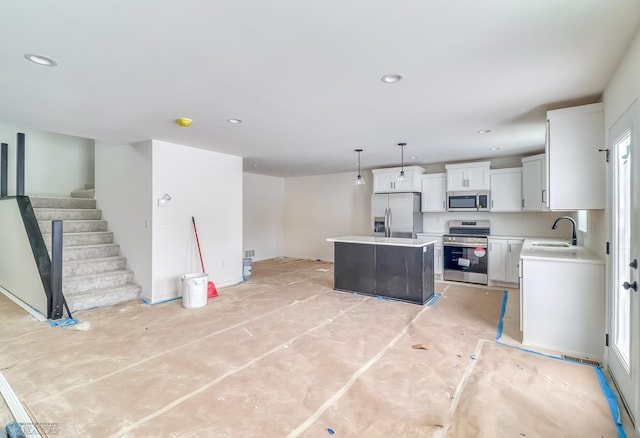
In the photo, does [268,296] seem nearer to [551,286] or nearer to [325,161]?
[325,161]

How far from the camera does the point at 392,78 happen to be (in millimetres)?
2531

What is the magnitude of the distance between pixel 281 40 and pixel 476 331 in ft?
11.4

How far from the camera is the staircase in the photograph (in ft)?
14.6

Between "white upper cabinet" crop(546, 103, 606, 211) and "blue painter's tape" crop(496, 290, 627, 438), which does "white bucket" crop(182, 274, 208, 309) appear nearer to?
"blue painter's tape" crop(496, 290, 627, 438)

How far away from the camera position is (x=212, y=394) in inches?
90.3

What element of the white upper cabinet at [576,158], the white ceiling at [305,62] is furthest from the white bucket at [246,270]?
the white upper cabinet at [576,158]

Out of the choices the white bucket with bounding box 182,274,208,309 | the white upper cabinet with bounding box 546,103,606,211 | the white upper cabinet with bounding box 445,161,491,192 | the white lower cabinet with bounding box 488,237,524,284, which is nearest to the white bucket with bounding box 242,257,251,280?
the white bucket with bounding box 182,274,208,309

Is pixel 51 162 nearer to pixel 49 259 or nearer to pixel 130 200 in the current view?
pixel 130 200

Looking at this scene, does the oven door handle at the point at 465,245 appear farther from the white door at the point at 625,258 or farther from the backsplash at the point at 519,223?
the white door at the point at 625,258

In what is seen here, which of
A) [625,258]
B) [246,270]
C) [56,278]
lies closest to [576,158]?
[625,258]

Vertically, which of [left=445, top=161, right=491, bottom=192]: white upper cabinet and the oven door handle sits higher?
[left=445, top=161, right=491, bottom=192]: white upper cabinet

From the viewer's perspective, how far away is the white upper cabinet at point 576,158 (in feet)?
9.39

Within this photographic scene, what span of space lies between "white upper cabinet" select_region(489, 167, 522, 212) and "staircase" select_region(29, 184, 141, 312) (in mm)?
6355

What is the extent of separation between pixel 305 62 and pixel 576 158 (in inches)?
106
